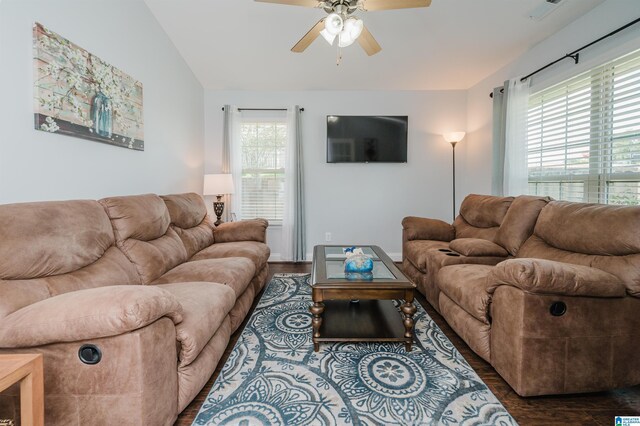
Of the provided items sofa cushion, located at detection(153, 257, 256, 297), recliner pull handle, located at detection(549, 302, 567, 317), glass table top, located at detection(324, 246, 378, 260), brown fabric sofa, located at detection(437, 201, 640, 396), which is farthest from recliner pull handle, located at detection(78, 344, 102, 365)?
recliner pull handle, located at detection(549, 302, 567, 317)

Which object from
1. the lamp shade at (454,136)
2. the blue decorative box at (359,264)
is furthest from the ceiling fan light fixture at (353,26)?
the lamp shade at (454,136)

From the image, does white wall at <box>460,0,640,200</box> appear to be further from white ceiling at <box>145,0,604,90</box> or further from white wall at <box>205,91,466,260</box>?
white wall at <box>205,91,466,260</box>

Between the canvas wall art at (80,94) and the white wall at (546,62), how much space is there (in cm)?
396

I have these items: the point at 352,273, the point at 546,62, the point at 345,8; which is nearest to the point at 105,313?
the point at 352,273

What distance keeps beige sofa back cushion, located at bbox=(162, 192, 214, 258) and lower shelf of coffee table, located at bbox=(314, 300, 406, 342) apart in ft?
4.90

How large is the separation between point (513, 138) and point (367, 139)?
187 centimetres

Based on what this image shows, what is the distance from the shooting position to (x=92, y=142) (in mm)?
2324

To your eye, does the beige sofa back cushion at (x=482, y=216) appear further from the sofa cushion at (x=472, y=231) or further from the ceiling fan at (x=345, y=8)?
the ceiling fan at (x=345, y=8)

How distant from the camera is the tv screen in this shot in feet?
15.0

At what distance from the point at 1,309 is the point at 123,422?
0.71 m

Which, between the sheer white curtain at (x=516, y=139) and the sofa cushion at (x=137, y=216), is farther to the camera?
the sheer white curtain at (x=516, y=139)

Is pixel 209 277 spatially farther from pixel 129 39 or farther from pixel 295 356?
pixel 129 39

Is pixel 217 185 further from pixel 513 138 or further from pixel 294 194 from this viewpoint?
A: pixel 513 138

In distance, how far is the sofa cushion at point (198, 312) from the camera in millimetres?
1506
